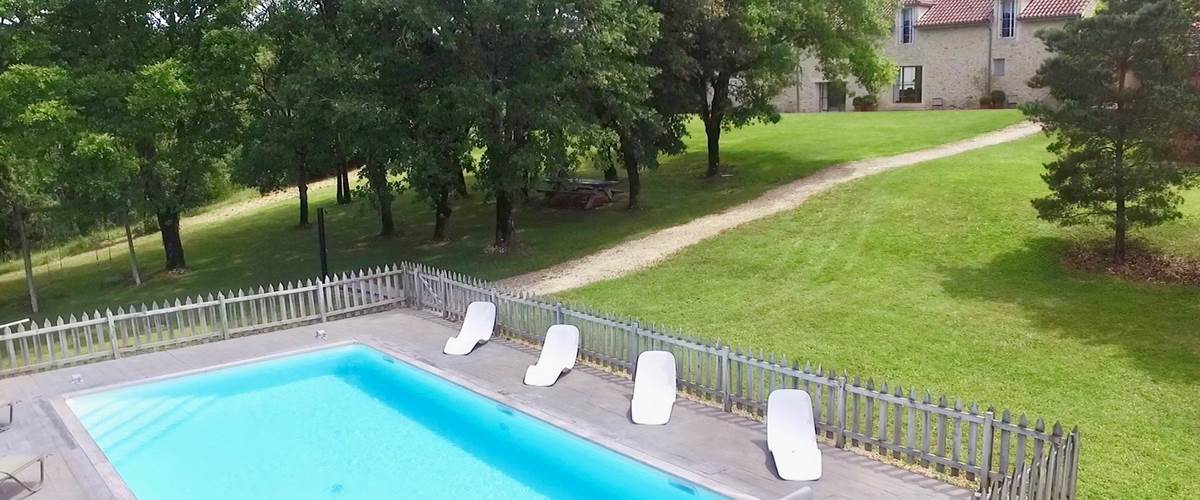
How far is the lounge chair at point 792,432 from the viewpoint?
409 inches

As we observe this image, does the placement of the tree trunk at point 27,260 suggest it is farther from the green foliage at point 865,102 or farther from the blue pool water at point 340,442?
the green foliage at point 865,102

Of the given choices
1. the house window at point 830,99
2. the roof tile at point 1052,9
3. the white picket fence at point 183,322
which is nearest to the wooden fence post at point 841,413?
the white picket fence at point 183,322

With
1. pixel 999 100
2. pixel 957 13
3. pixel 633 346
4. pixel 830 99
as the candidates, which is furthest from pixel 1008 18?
pixel 633 346

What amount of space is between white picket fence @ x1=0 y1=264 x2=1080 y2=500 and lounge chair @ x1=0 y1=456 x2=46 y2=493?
19.4 ft

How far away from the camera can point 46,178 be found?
76.3 ft

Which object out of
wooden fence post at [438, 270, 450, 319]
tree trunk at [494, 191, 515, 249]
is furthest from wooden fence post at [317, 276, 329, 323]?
tree trunk at [494, 191, 515, 249]

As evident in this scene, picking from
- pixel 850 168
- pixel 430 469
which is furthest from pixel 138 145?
pixel 850 168

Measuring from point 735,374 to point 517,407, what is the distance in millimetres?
3511

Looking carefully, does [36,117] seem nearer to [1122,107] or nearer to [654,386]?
[654,386]

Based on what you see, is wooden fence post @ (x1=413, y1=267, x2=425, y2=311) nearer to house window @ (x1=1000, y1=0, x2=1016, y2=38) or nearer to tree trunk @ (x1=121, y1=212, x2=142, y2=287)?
tree trunk @ (x1=121, y1=212, x2=142, y2=287)

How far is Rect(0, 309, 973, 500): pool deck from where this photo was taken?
10.2m

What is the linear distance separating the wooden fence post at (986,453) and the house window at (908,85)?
151ft

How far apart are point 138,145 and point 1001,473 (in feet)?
88.2

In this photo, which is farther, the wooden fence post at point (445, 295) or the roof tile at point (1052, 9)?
the roof tile at point (1052, 9)
